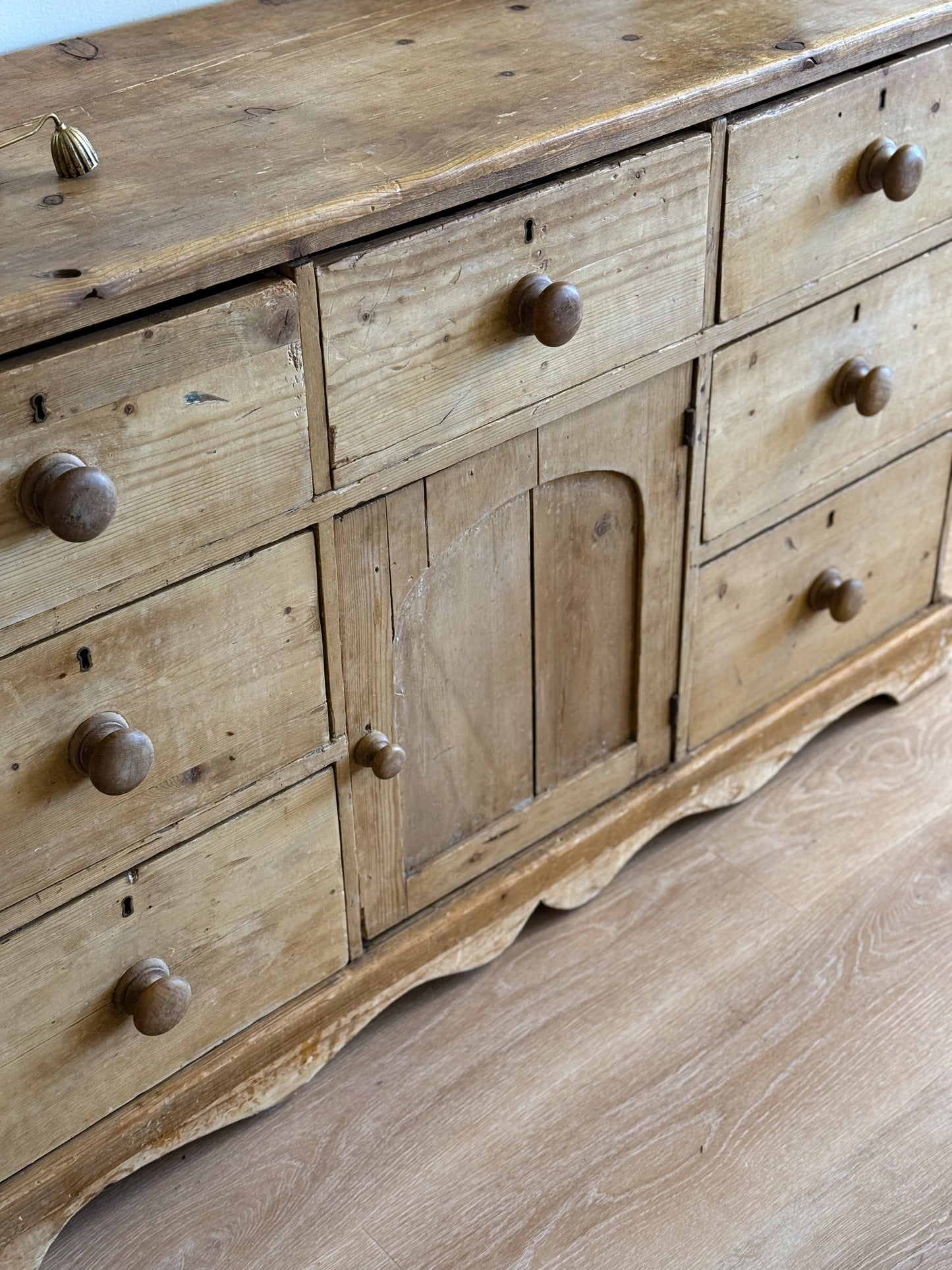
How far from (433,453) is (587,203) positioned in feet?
0.74

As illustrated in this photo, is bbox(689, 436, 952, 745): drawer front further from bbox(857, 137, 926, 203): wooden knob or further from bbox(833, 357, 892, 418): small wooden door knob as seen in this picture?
bbox(857, 137, 926, 203): wooden knob

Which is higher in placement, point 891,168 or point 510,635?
point 891,168

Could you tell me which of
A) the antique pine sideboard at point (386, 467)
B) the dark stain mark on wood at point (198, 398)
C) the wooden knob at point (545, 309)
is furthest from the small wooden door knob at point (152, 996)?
the wooden knob at point (545, 309)

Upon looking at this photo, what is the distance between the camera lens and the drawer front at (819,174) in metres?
1.24

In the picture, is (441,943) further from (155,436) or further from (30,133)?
(30,133)

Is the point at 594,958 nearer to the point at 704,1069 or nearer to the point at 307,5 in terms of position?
the point at 704,1069

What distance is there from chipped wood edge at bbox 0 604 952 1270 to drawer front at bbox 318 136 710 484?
0.49 metres

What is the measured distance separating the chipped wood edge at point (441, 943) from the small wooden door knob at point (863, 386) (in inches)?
14.0

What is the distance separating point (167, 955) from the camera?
1.19m

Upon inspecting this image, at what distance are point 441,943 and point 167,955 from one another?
1.01 feet

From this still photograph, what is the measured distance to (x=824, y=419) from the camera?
146cm

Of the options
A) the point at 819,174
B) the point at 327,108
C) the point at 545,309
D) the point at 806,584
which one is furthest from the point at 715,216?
the point at 806,584

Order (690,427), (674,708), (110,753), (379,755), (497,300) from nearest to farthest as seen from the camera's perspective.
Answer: (110,753), (497,300), (379,755), (690,427), (674,708)

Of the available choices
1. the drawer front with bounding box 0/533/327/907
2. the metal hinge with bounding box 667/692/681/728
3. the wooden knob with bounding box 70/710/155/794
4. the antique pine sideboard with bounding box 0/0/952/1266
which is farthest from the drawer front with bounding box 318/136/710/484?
the metal hinge with bounding box 667/692/681/728
